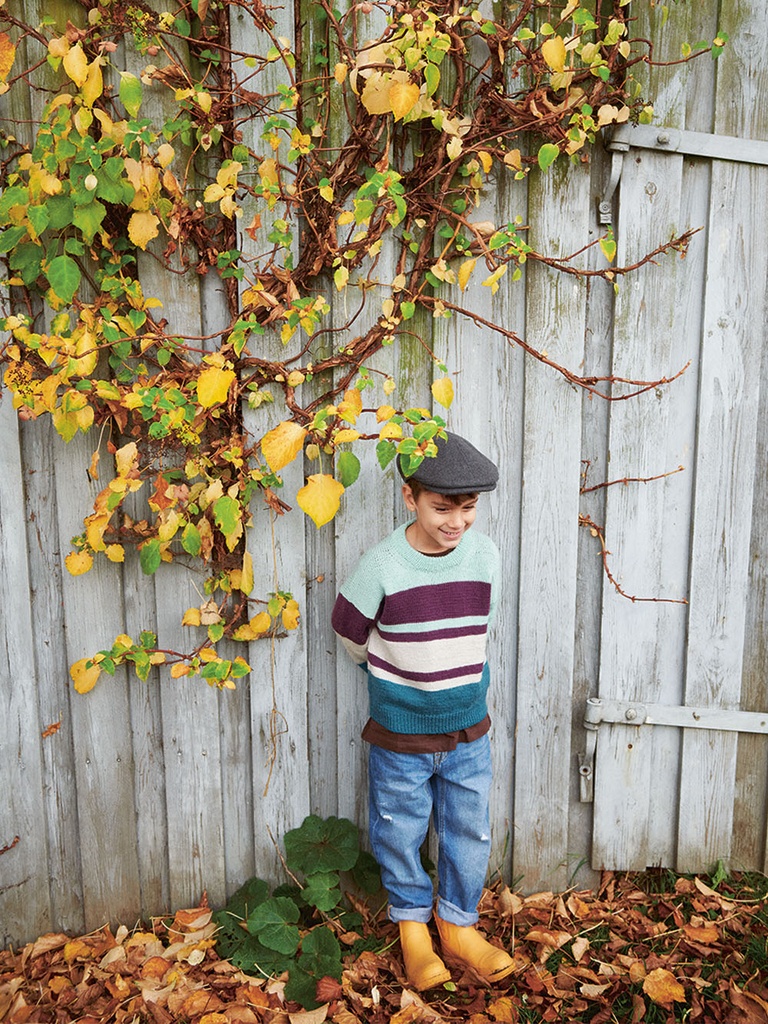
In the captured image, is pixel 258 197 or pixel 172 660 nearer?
pixel 258 197

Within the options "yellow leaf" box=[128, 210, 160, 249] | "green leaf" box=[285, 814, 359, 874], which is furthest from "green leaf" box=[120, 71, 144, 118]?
"green leaf" box=[285, 814, 359, 874]

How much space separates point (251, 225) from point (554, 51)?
0.96 meters

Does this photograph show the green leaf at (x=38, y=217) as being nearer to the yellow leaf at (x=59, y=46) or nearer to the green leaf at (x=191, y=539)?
the yellow leaf at (x=59, y=46)

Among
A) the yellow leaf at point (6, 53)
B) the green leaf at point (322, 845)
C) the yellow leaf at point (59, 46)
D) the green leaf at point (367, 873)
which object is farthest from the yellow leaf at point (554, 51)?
the green leaf at point (367, 873)

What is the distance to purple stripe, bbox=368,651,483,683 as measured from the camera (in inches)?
90.3

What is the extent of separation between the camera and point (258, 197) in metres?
2.33

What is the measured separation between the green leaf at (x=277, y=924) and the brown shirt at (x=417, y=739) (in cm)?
58

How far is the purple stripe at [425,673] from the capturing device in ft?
7.52

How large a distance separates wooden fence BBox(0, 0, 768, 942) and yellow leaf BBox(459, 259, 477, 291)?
0.47ft

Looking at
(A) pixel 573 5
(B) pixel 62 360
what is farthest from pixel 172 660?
(A) pixel 573 5

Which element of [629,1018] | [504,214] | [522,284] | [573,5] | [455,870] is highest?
[573,5]

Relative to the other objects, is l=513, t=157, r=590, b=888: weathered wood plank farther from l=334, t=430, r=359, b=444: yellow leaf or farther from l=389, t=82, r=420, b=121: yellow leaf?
l=334, t=430, r=359, b=444: yellow leaf

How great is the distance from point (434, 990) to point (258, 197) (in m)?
2.37

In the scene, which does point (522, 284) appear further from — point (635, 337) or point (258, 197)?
point (258, 197)
